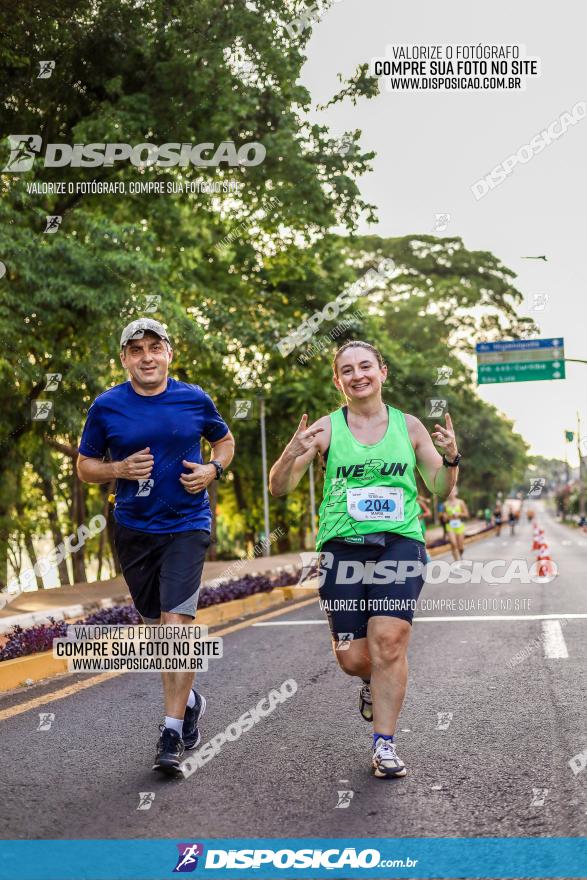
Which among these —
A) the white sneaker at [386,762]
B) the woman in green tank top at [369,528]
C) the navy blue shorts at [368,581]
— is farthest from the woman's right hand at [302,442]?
the white sneaker at [386,762]

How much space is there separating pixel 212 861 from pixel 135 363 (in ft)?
7.86

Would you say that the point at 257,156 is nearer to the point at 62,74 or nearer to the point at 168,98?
the point at 168,98

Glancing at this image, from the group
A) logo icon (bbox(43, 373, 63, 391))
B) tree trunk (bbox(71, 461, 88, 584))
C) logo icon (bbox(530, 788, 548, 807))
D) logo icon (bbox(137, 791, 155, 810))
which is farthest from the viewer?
tree trunk (bbox(71, 461, 88, 584))

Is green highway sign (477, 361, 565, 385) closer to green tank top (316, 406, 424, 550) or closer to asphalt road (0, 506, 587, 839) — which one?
asphalt road (0, 506, 587, 839)

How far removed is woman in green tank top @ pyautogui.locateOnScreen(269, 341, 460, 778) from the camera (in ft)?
15.5

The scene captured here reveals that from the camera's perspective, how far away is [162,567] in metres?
5.01

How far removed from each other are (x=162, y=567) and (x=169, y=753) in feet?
2.84

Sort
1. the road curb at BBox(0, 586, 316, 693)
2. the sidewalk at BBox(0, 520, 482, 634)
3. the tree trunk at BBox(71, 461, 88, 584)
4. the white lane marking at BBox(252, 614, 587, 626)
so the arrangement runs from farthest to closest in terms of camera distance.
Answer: the tree trunk at BBox(71, 461, 88, 584), the white lane marking at BBox(252, 614, 587, 626), the sidewalk at BBox(0, 520, 482, 634), the road curb at BBox(0, 586, 316, 693)

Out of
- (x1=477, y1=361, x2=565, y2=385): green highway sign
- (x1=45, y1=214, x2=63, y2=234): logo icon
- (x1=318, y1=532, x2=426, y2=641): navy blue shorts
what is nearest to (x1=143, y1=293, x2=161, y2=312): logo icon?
(x1=45, y1=214, x2=63, y2=234): logo icon

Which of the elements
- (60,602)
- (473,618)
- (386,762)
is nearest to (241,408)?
(60,602)

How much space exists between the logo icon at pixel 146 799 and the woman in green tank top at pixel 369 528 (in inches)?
39.5

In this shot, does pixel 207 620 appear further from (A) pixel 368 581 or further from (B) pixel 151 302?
(A) pixel 368 581

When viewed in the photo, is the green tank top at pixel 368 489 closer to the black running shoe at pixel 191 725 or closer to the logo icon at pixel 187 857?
the black running shoe at pixel 191 725

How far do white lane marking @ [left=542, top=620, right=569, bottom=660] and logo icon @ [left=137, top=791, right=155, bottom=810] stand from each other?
4.52m
